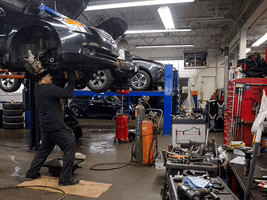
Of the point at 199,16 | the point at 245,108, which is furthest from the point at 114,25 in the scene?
the point at 199,16

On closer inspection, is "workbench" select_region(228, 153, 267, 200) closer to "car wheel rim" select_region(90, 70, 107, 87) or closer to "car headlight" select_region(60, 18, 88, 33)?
"car headlight" select_region(60, 18, 88, 33)

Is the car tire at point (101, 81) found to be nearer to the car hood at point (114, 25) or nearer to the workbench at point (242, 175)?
the car hood at point (114, 25)

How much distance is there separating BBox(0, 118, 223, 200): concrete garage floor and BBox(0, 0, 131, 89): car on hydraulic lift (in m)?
1.75

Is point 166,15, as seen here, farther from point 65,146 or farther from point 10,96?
point 10,96

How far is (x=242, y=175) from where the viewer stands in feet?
7.90

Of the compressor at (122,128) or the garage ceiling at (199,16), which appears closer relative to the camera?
the compressor at (122,128)

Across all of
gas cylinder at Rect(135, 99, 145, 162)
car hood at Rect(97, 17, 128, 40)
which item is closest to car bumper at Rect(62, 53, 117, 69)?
gas cylinder at Rect(135, 99, 145, 162)

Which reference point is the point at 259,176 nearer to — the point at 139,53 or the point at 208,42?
the point at 208,42

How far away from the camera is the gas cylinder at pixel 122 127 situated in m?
6.23

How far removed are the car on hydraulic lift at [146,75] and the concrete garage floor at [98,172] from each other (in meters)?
2.09

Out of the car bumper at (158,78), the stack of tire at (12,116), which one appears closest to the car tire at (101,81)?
the car bumper at (158,78)

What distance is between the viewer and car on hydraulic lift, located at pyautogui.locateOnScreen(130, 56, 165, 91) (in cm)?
786

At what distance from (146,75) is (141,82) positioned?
0.96ft

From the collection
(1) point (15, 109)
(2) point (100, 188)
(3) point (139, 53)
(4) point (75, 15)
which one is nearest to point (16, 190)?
(2) point (100, 188)
